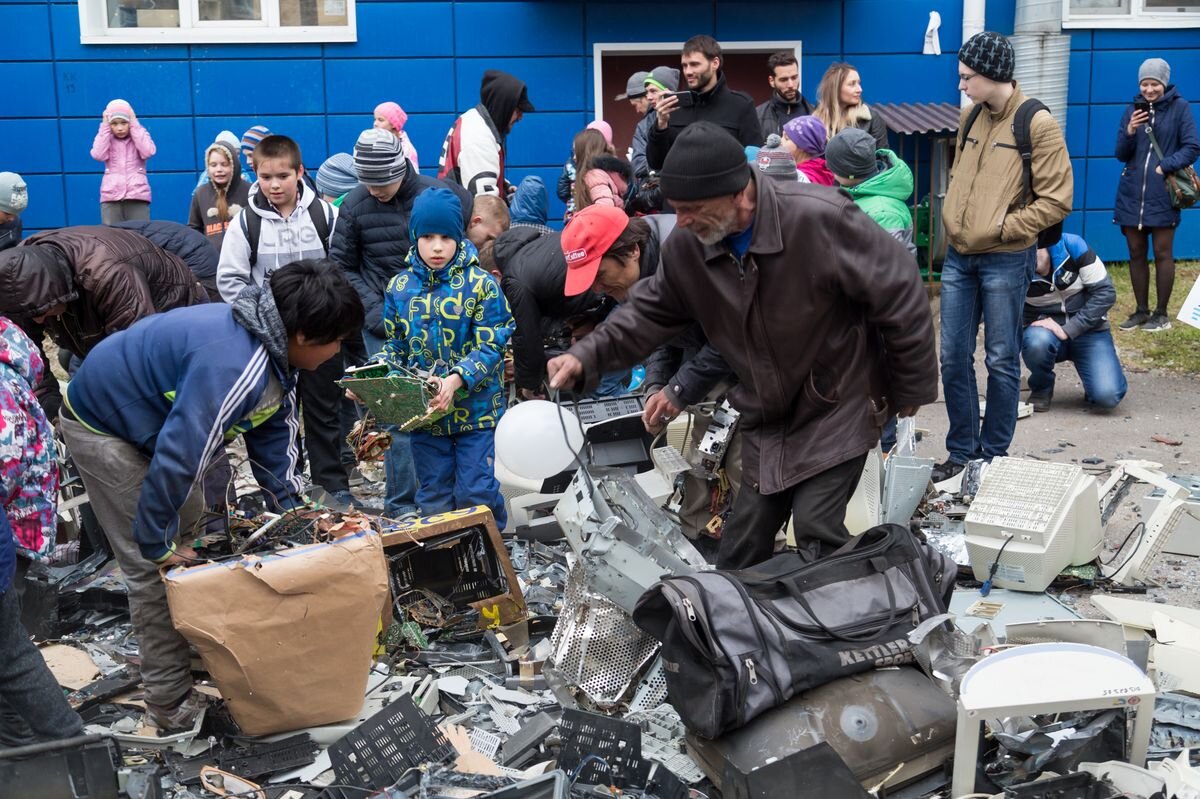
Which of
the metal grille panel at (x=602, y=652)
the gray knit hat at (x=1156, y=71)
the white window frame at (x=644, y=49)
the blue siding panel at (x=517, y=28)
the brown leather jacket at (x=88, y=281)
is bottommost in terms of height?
the metal grille panel at (x=602, y=652)

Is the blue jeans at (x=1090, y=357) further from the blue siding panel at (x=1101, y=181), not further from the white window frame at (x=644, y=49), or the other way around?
the blue siding panel at (x=1101, y=181)

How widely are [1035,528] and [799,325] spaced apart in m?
1.80

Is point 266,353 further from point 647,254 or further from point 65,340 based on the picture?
point 65,340

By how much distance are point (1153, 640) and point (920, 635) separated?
107cm

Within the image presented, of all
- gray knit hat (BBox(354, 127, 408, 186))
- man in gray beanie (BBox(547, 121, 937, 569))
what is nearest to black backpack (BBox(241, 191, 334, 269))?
gray knit hat (BBox(354, 127, 408, 186))

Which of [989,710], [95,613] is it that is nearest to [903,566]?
[989,710]

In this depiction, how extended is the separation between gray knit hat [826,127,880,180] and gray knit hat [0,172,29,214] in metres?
4.76

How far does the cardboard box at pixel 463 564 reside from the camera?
4.66 metres

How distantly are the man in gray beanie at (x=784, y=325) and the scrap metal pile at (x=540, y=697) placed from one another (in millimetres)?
508

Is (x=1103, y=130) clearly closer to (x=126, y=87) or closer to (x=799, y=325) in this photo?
(x=126, y=87)

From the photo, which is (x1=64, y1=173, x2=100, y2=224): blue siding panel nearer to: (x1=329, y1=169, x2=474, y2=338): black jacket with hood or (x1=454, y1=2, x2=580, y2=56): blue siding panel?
(x1=454, y1=2, x2=580, y2=56): blue siding panel

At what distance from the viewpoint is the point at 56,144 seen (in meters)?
11.7

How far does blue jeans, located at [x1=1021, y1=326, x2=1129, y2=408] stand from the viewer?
7743mm

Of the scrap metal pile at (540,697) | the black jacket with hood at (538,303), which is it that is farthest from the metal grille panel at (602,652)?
the black jacket with hood at (538,303)
